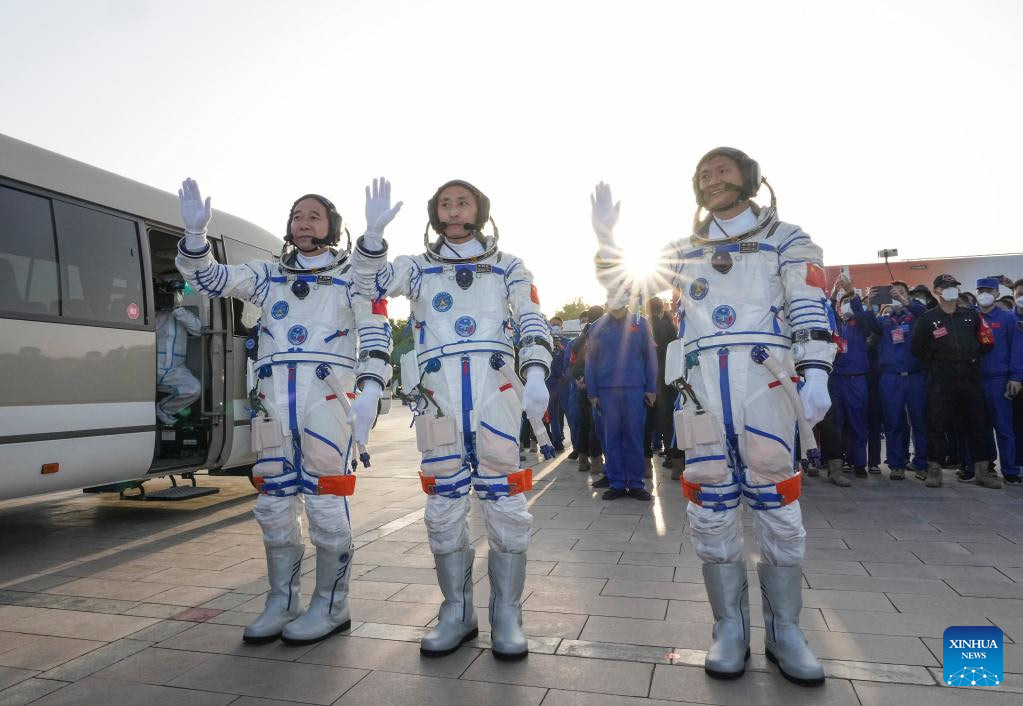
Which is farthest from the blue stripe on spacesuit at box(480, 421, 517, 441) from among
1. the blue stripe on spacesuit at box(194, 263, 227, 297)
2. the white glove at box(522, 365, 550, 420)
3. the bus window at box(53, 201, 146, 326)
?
the bus window at box(53, 201, 146, 326)

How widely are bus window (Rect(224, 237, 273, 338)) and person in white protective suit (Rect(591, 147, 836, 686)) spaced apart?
505 cm

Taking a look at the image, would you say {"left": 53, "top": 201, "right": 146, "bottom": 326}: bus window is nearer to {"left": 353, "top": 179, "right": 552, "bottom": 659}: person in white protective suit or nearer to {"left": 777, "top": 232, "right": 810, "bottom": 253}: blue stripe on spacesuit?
{"left": 353, "top": 179, "right": 552, "bottom": 659}: person in white protective suit

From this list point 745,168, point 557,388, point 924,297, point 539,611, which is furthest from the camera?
point 557,388

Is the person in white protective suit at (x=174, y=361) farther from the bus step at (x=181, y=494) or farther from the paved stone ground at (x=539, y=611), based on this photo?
the paved stone ground at (x=539, y=611)

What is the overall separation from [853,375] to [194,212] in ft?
23.3

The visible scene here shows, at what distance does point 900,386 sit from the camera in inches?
304

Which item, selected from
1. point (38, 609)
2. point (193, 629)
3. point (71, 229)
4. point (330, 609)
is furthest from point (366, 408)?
point (71, 229)

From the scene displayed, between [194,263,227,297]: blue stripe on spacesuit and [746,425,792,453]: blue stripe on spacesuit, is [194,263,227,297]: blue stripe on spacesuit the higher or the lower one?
the higher one

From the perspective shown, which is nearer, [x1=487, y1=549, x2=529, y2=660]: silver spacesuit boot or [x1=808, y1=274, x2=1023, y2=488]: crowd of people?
[x1=487, y1=549, x2=529, y2=660]: silver spacesuit boot

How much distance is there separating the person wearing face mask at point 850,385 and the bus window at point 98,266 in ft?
23.5

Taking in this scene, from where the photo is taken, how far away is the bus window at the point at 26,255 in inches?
189

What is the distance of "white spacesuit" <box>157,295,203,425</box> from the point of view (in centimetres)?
638

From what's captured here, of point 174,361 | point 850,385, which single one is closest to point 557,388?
point 850,385

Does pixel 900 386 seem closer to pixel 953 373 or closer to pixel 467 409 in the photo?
pixel 953 373
